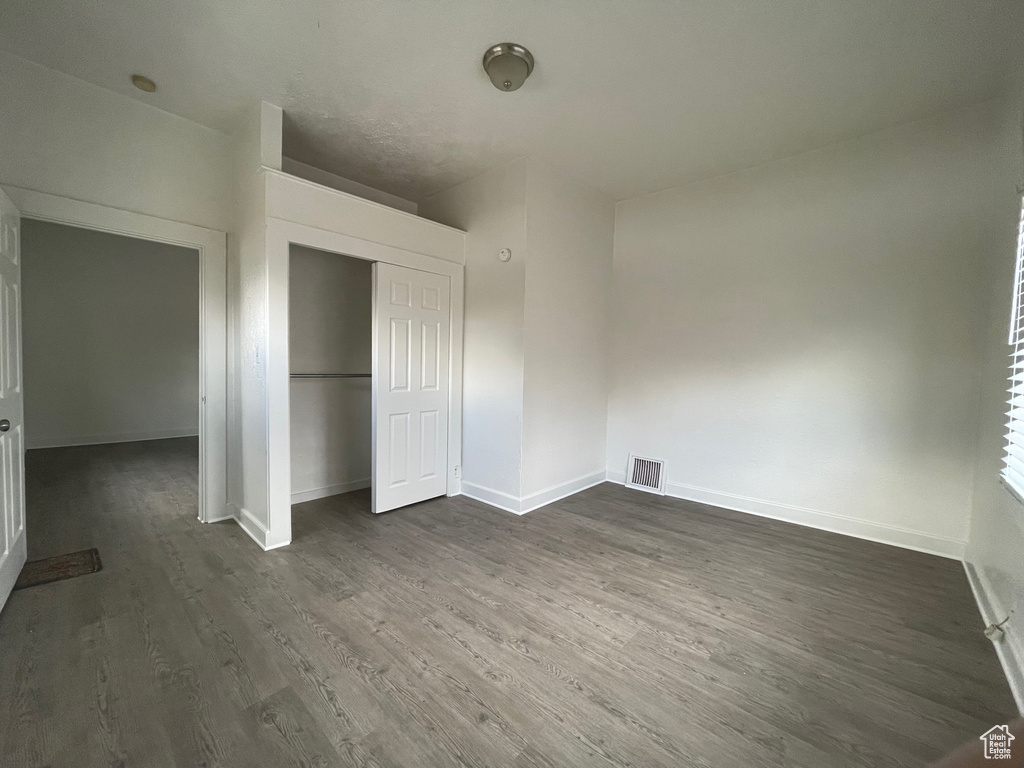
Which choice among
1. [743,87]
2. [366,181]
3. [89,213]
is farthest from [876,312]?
[89,213]

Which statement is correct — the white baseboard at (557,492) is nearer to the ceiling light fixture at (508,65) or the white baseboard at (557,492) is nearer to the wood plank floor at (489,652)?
the wood plank floor at (489,652)

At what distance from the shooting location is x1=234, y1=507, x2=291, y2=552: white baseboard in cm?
276

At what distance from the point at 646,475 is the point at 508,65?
359cm

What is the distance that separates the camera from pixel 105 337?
6191mm

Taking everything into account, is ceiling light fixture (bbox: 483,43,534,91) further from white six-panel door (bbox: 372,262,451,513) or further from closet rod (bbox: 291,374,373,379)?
closet rod (bbox: 291,374,373,379)

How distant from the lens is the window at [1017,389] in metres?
1.82

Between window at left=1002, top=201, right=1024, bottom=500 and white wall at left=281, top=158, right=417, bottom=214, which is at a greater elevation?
white wall at left=281, top=158, right=417, bottom=214

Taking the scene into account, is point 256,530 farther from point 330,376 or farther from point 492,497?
point 492,497

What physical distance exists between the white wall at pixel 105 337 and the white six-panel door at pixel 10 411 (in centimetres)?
392

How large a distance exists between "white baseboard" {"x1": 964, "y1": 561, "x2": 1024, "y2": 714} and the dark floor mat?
455 centimetres

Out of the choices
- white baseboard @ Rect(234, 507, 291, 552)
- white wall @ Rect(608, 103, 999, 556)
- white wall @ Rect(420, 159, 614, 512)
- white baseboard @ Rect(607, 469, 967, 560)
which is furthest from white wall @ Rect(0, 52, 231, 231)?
white baseboard @ Rect(607, 469, 967, 560)

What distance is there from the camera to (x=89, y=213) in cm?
262

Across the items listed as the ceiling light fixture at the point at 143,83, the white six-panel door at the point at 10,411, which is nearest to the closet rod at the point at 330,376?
the white six-panel door at the point at 10,411

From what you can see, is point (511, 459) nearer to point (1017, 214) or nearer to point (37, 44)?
point (1017, 214)
